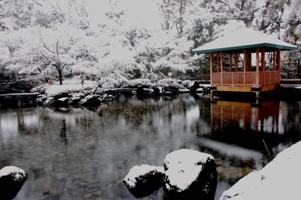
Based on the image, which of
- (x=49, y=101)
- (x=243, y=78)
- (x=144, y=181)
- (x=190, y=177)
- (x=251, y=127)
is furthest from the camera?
(x=49, y=101)

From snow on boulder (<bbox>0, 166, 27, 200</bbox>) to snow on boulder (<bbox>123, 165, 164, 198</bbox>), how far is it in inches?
73.0

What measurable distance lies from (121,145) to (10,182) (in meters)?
2.72

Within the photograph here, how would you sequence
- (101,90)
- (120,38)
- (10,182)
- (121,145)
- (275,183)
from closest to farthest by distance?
(275,183) → (10,182) → (121,145) → (101,90) → (120,38)

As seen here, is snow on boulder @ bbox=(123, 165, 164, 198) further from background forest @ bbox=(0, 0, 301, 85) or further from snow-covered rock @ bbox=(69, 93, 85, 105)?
background forest @ bbox=(0, 0, 301, 85)

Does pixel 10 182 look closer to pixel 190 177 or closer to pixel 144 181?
pixel 144 181

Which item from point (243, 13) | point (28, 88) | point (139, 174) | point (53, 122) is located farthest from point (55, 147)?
point (243, 13)

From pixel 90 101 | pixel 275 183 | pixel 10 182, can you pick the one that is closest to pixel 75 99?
pixel 90 101

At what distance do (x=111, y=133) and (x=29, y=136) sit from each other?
8.53 ft

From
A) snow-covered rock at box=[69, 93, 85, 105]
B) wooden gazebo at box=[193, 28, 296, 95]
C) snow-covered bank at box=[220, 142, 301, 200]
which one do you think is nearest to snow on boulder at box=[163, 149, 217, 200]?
snow-covered bank at box=[220, 142, 301, 200]

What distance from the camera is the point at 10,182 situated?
4250mm

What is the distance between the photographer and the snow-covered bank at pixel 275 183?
104 inches

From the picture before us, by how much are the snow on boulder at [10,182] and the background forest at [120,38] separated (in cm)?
1422

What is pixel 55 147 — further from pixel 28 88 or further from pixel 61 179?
pixel 28 88

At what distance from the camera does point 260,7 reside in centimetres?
2241
